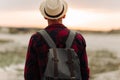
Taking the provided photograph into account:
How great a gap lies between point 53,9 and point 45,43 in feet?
0.71

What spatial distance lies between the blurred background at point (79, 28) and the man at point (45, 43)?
11.7 feet

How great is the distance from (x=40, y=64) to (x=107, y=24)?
13.5ft

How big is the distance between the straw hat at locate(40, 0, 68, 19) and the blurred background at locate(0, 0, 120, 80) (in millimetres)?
3602

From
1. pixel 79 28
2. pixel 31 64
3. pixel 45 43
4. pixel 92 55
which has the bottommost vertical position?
pixel 31 64

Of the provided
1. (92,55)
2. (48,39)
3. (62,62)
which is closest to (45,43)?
(48,39)

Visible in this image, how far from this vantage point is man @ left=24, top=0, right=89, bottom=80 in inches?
105

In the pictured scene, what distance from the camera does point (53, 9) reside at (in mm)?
2707

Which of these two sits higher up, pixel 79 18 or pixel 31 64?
pixel 79 18

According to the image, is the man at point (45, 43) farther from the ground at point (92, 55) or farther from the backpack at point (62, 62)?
the ground at point (92, 55)

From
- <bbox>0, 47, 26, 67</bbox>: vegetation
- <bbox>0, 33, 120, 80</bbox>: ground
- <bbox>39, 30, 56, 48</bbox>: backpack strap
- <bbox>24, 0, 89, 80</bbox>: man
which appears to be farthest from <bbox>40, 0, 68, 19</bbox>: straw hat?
<bbox>0, 47, 26, 67</bbox>: vegetation

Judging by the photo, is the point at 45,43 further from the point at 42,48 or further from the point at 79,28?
the point at 79,28

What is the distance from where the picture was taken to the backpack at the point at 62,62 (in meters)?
2.60

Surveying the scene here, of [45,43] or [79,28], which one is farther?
[79,28]

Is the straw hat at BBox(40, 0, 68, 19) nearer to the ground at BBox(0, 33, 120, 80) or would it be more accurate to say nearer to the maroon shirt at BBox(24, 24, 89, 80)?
the maroon shirt at BBox(24, 24, 89, 80)
